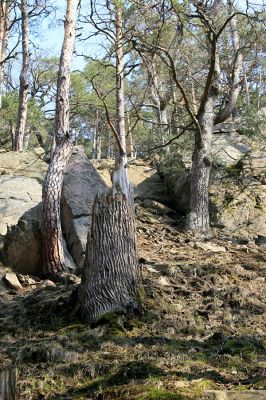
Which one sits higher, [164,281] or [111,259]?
[111,259]

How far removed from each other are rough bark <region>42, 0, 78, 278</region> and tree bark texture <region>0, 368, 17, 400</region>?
5.05m

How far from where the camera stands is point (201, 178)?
10484 millimetres

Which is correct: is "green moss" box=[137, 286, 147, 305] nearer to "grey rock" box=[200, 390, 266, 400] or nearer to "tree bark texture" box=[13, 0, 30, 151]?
"grey rock" box=[200, 390, 266, 400]

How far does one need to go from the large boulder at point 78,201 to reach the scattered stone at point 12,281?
1104mm

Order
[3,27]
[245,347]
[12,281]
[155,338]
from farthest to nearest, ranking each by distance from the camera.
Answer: [3,27], [12,281], [155,338], [245,347]

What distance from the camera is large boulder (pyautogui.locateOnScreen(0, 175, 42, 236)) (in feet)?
30.2

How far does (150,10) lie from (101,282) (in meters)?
7.35

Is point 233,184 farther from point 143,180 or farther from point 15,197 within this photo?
point 15,197

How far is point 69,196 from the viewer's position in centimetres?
892

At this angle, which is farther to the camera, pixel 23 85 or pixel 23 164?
pixel 23 85

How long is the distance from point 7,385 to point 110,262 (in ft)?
9.20

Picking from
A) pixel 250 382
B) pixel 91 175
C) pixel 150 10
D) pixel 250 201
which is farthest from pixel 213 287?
pixel 150 10

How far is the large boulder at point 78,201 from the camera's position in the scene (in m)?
8.31

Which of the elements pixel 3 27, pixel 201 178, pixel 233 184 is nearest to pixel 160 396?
pixel 201 178
